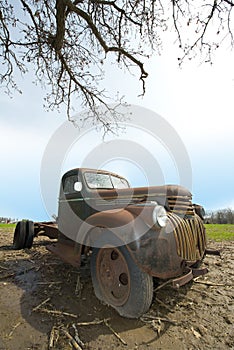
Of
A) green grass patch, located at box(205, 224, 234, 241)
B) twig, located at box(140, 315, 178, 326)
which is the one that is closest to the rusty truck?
twig, located at box(140, 315, 178, 326)

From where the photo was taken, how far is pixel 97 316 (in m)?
3.27

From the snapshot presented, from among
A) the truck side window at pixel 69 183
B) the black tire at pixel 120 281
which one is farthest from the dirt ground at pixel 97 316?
the truck side window at pixel 69 183

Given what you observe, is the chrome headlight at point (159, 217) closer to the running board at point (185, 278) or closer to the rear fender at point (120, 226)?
the rear fender at point (120, 226)

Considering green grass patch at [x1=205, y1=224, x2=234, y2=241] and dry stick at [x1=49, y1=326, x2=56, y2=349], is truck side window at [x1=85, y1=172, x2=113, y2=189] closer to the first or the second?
dry stick at [x1=49, y1=326, x2=56, y2=349]

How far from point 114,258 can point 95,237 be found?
469 mm

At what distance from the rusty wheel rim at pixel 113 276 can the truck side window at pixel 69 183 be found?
2020mm

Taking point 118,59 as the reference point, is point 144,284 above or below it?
below

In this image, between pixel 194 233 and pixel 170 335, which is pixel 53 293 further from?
pixel 194 233

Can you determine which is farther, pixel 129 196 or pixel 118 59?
pixel 118 59

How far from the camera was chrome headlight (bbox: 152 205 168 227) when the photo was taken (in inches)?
127

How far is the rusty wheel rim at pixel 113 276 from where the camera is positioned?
3311 millimetres

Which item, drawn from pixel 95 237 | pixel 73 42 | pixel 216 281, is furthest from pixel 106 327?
pixel 73 42

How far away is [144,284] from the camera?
10.1 ft

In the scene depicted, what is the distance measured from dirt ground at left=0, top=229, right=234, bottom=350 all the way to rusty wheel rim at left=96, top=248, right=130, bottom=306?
21cm
